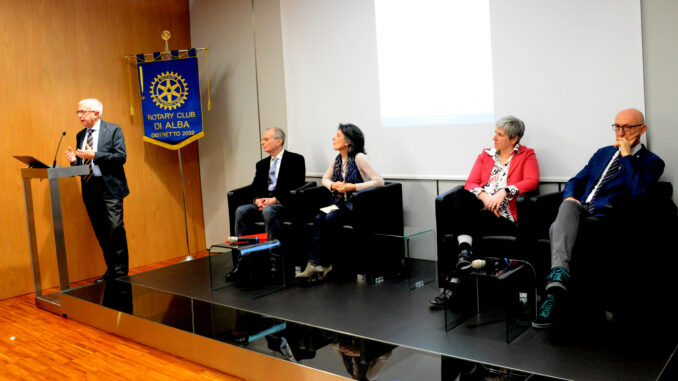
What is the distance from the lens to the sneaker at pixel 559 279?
3.15m

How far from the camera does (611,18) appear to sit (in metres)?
3.78

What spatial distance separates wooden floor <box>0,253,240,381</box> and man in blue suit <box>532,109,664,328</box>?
1.83m

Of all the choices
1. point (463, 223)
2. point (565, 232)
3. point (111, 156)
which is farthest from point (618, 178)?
point (111, 156)

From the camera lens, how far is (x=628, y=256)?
319 centimetres

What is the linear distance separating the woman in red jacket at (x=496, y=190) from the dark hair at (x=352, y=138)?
0.98 metres

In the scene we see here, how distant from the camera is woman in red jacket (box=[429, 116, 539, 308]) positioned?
151 inches

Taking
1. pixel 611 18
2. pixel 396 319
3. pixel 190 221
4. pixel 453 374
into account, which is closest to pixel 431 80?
pixel 611 18

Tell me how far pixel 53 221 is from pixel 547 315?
3.59 metres

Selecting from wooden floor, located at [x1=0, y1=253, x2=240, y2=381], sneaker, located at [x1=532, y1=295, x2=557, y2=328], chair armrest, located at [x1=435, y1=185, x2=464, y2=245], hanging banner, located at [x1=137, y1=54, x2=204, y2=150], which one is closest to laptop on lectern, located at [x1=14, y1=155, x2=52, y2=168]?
wooden floor, located at [x1=0, y1=253, x2=240, y2=381]

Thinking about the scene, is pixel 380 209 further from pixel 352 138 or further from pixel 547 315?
pixel 547 315

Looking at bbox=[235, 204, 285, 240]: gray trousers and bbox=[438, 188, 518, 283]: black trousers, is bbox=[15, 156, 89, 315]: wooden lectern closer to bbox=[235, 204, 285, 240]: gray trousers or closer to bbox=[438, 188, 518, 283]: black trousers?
bbox=[235, 204, 285, 240]: gray trousers

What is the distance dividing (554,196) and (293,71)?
2829 mm

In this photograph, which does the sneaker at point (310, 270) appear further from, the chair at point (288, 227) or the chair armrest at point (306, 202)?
the chair armrest at point (306, 202)

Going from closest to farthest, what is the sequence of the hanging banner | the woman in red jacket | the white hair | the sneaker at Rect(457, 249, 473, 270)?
1. the sneaker at Rect(457, 249, 473, 270)
2. the woman in red jacket
3. the white hair
4. the hanging banner
